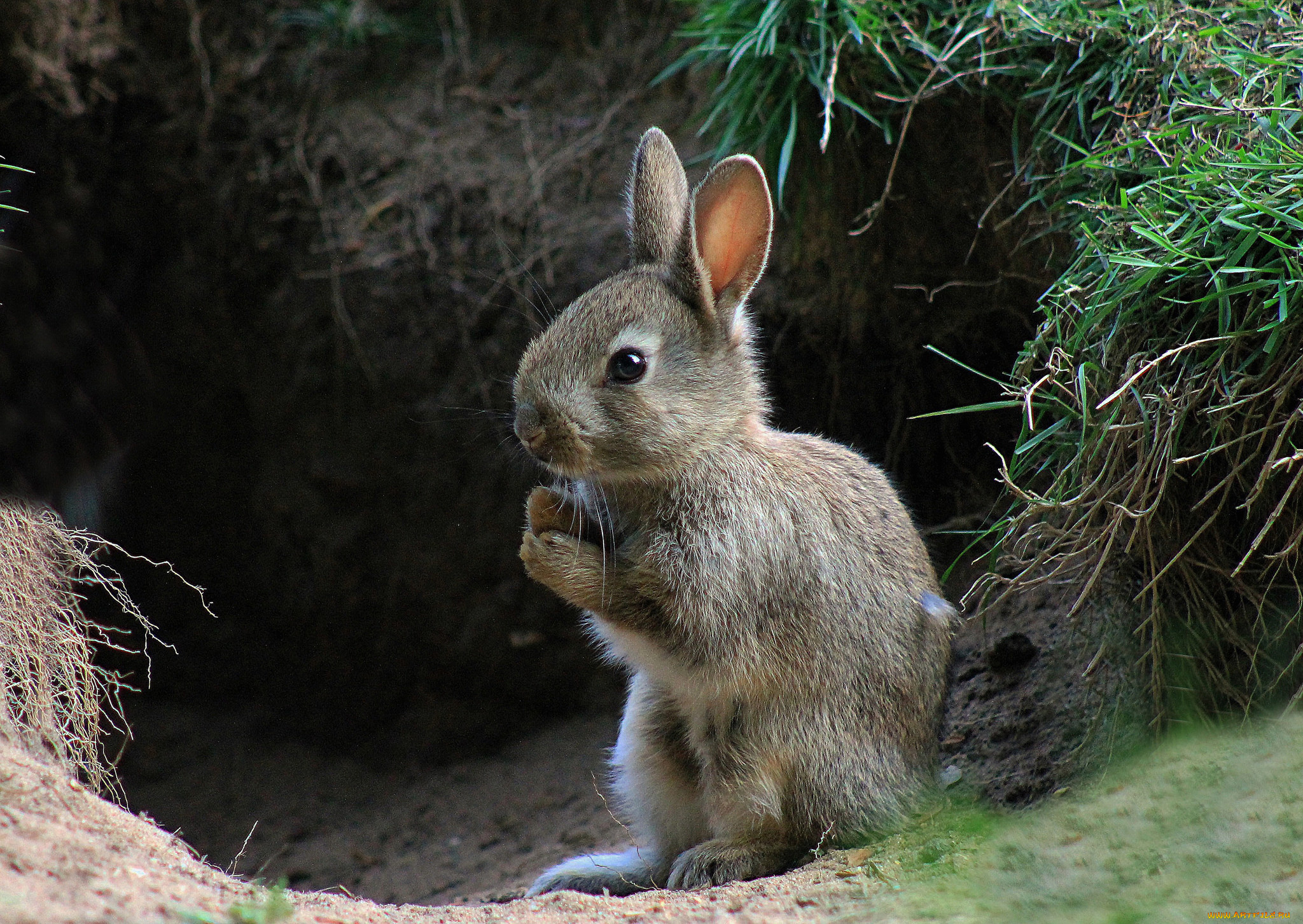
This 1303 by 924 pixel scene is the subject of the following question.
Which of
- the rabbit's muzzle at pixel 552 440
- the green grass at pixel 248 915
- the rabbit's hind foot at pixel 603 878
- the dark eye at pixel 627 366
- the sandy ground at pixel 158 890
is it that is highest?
the dark eye at pixel 627 366

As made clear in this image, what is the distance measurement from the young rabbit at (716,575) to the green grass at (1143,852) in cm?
51

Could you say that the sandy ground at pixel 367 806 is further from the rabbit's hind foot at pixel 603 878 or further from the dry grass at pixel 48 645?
the dry grass at pixel 48 645

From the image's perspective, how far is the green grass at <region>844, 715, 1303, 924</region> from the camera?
7.36 feet

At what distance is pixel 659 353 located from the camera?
3596 mm

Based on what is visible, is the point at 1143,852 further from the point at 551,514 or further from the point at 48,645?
the point at 48,645

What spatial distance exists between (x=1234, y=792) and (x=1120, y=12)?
9.46 ft

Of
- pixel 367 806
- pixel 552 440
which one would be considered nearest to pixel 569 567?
pixel 552 440

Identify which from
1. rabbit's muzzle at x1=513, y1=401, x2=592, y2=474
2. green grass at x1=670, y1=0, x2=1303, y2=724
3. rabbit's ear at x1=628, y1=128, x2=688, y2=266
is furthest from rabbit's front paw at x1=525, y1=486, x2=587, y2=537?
green grass at x1=670, y1=0, x2=1303, y2=724

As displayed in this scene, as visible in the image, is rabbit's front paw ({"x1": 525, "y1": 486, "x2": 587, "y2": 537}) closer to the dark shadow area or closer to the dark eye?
the dark eye

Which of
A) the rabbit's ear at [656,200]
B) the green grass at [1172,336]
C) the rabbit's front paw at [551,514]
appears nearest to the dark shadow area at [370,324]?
the green grass at [1172,336]

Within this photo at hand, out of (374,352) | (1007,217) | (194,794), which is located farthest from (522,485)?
(1007,217)

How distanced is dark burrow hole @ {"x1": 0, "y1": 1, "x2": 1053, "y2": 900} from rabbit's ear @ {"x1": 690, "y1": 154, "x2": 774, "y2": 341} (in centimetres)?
137

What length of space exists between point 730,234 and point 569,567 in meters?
1.28

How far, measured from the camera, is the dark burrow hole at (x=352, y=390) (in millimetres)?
5121
